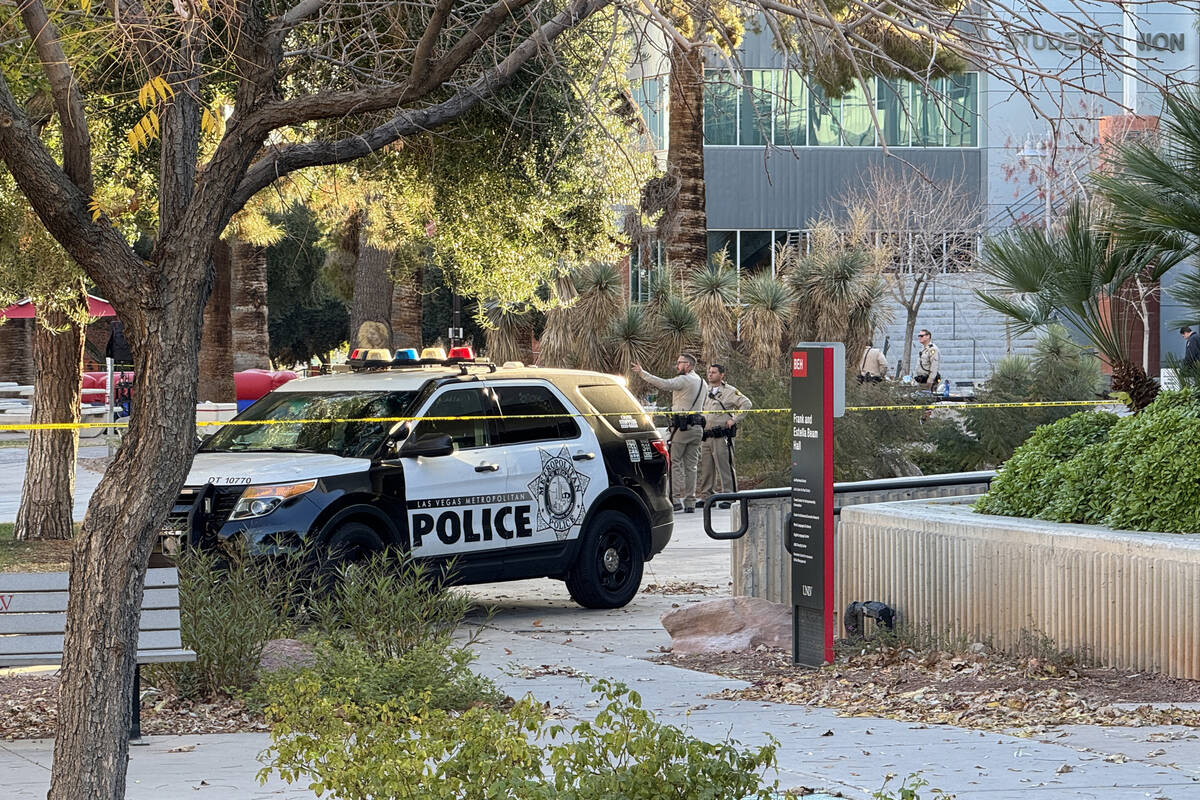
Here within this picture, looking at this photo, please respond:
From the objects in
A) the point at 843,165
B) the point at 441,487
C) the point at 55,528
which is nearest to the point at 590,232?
the point at 441,487

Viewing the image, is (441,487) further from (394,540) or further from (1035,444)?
(1035,444)

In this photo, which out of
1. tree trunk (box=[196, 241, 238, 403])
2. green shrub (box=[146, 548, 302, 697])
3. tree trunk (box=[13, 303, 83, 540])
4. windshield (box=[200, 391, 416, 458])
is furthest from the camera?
tree trunk (box=[196, 241, 238, 403])

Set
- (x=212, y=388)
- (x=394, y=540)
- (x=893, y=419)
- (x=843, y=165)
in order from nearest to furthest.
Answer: (x=394, y=540)
(x=893, y=419)
(x=212, y=388)
(x=843, y=165)

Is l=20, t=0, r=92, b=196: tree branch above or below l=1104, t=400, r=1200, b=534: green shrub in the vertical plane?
above

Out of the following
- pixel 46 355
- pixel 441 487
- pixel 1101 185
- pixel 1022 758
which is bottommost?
pixel 1022 758

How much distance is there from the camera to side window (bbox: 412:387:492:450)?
1180 centimetres

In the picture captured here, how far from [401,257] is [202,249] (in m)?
18.8

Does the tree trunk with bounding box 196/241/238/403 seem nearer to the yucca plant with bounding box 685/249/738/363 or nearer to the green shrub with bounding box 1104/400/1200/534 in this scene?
the yucca plant with bounding box 685/249/738/363

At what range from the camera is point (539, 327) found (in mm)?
39031

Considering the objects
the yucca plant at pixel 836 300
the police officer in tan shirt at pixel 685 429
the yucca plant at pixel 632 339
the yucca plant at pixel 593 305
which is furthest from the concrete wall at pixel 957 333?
the police officer in tan shirt at pixel 685 429

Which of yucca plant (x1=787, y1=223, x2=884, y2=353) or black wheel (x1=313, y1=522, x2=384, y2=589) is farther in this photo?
yucca plant (x1=787, y1=223, x2=884, y2=353)

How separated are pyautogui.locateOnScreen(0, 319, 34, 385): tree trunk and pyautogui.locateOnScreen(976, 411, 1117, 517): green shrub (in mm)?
33499

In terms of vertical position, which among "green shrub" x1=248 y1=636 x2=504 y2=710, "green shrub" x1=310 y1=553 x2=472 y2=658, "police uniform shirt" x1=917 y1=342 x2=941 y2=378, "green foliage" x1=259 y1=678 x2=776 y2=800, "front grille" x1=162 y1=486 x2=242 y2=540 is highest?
"police uniform shirt" x1=917 y1=342 x2=941 y2=378

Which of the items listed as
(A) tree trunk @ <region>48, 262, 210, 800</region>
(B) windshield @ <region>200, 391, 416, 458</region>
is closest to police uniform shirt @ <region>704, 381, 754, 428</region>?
(B) windshield @ <region>200, 391, 416, 458</region>
